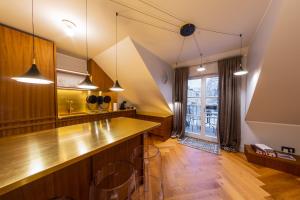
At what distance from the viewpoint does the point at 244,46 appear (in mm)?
3021

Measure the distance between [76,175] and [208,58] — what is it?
3.94 m

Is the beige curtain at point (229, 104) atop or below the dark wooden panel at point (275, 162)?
atop

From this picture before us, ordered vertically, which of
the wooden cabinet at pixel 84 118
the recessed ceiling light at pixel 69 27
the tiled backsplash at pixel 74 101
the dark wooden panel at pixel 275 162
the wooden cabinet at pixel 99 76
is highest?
the recessed ceiling light at pixel 69 27

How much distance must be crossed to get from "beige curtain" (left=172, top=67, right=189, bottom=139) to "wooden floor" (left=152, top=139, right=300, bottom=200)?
1259mm

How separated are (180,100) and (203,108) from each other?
76cm

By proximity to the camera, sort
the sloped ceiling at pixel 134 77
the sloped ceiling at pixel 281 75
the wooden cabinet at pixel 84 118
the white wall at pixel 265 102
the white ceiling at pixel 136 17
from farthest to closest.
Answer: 1. the sloped ceiling at pixel 134 77
2. the wooden cabinet at pixel 84 118
3. the white wall at pixel 265 102
4. the white ceiling at pixel 136 17
5. the sloped ceiling at pixel 281 75

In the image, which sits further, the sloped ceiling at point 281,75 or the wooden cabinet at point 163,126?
the wooden cabinet at point 163,126

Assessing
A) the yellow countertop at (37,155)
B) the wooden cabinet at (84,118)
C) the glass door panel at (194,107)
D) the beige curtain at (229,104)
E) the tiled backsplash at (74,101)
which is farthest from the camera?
the glass door panel at (194,107)

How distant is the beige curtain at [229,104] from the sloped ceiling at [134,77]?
157 centimetres

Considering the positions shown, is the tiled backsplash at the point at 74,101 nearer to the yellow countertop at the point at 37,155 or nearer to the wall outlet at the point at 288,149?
the yellow countertop at the point at 37,155

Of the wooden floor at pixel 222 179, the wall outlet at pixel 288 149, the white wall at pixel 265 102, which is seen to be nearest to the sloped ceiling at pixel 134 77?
the wooden floor at pixel 222 179

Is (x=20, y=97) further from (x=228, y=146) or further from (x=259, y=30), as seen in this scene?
(x=228, y=146)

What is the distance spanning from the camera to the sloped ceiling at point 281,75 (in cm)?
150

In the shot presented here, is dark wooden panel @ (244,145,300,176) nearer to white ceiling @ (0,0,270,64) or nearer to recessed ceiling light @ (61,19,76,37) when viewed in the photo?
white ceiling @ (0,0,270,64)
